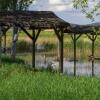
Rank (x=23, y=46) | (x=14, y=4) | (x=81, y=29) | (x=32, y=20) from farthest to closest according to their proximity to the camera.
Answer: (x=23, y=46) → (x=14, y=4) → (x=81, y=29) → (x=32, y=20)

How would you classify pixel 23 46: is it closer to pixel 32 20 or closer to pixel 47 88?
pixel 32 20

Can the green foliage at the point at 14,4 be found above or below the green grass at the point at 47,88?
above

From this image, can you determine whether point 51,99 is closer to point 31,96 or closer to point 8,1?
point 31,96

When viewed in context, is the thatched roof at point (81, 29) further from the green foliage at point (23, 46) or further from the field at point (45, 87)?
the green foliage at point (23, 46)

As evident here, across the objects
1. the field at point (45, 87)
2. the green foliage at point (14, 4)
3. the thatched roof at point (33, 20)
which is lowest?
the field at point (45, 87)

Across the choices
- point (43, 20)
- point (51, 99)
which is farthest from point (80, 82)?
point (43, 20)

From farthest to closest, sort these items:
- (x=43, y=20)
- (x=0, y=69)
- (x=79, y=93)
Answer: (x=43, y=20) < (x=0, y=69) < (x=79, y=93)

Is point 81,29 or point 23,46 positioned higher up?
point 81,29

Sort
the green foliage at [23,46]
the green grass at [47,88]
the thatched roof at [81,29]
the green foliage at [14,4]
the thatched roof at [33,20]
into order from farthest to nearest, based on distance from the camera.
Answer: the green foliage at [23,46] < the green foliage at [14,4] < the thatched roof at [81,29] < the thatched roof at [33,20] < the green grass at [47,88]

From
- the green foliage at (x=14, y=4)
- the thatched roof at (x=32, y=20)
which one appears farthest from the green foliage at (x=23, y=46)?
the thatched roof at (x=32, y=20)

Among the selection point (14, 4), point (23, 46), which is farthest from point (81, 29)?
point (23, 46)

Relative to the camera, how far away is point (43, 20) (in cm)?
2378

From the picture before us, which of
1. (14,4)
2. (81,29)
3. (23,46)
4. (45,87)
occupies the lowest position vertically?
(23,46)

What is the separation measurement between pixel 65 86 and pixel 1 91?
198 cm
